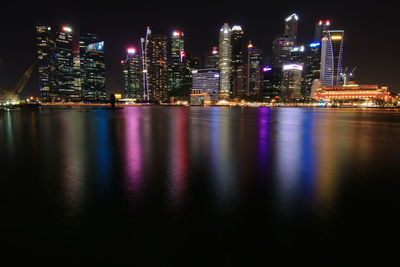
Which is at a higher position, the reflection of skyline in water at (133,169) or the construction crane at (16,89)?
the construction crane at (16,89)

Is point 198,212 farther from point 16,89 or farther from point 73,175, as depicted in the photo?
point 16,89

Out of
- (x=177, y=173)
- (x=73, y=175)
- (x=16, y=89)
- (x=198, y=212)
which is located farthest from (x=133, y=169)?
(x=16, y=89)

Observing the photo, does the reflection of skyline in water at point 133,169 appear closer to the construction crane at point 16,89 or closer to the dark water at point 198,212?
the dark water at point 198,212

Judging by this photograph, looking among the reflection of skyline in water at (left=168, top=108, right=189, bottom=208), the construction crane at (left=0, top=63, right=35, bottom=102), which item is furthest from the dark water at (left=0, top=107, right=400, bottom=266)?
the construction crane at (left=0, top=63, right=35, bottom=102)

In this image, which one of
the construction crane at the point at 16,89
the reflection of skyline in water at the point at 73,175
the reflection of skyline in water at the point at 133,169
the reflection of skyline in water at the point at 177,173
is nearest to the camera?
the reflection of skyline in water at the point at 73,175

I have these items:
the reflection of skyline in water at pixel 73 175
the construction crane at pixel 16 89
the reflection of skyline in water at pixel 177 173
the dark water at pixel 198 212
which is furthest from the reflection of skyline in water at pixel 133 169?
the construction crane at pixel 16 89

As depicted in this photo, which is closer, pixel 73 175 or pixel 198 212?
pixel 198 212

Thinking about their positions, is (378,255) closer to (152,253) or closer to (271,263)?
(271,263)

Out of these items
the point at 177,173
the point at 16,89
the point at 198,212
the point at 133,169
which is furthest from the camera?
the point at 16,89

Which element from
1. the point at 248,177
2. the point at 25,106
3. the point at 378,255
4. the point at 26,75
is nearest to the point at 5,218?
the point at 248,177

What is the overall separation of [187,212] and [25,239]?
3.99 metres

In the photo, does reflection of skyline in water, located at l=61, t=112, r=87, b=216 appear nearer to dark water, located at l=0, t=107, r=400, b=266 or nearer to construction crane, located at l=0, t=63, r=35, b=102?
dark water, located at l=0, t=107, r=400, b=266

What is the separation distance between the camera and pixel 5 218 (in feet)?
22.2

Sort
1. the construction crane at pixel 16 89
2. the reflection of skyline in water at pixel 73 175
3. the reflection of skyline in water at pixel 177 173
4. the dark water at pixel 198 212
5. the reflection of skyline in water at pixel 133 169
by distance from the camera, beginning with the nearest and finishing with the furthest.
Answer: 1. the dark water at pixel 198 212
2. the reflection of skyline in water at pixel 73 175
3. the reflection of skyline in water at pixel 177 173
4. the reflection of skyline in water at pixel 133 169
5. the construction crane at pixel 16 89
